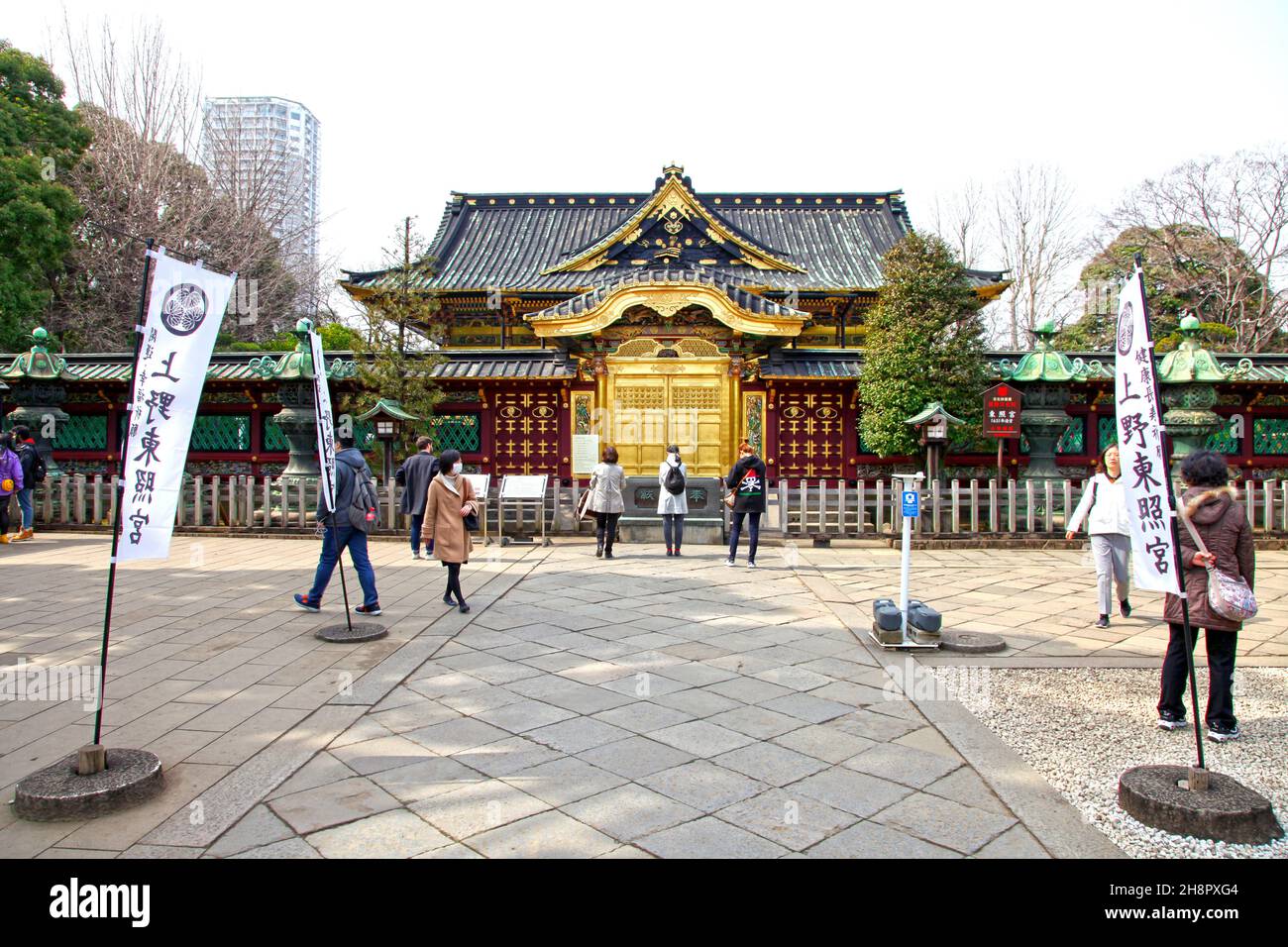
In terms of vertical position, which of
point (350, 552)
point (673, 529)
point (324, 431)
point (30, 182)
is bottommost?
point (673, 529)

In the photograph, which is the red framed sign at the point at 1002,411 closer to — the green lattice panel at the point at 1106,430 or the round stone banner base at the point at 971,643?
the green lattice panel at the point at 1106,430

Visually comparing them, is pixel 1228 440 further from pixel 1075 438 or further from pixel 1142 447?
pixel 1142 447

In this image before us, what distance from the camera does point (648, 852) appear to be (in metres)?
3.03

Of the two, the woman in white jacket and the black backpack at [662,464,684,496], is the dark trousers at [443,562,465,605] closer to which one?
the black backpack at [662,464,684,496]

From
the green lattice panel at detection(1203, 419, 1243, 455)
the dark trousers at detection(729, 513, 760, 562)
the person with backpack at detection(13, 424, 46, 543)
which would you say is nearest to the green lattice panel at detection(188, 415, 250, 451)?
the person with backpack at detection(13, 424, 46, 543)

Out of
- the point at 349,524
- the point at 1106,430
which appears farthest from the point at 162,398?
the point at 1106,430

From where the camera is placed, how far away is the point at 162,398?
3926mm

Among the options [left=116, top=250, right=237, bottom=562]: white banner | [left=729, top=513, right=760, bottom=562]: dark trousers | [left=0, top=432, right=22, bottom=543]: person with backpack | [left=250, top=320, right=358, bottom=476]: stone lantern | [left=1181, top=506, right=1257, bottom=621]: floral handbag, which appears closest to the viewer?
[left=116, top=250, right=237, bottom=562]: white banner

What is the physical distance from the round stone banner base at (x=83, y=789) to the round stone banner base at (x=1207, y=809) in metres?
4.38

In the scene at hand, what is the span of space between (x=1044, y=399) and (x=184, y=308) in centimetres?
1390

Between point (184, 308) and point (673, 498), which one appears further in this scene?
point (673, 498)

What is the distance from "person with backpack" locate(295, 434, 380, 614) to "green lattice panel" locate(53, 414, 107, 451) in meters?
12.2

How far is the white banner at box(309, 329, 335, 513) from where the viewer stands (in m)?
6.23
